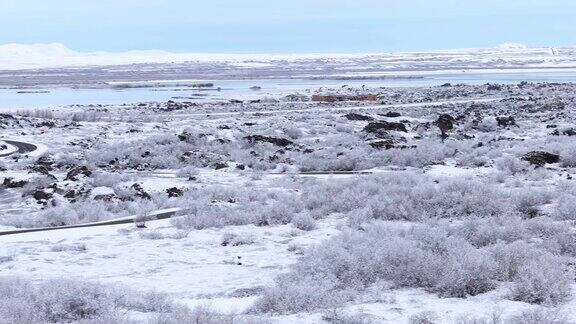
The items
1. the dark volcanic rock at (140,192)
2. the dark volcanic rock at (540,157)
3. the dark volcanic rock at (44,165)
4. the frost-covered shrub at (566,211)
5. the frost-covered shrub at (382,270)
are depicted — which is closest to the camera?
the frost-covered shrub at (382,270)

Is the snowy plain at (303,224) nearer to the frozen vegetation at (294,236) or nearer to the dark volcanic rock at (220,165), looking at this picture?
the frozen vegetation at (294,236)

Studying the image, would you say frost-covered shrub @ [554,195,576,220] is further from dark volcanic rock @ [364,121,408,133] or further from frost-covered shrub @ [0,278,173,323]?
dark volcanic rock @ [364,121,408,133]

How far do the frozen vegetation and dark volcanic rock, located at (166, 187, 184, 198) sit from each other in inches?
2.1

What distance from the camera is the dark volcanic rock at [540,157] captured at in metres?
17.3

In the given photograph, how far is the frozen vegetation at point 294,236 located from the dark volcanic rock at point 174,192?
53 mm

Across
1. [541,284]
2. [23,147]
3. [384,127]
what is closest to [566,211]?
[541,284]

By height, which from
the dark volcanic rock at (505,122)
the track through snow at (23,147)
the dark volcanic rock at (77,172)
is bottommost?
the track through snow at (23,147)

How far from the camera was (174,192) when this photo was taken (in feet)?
49.4

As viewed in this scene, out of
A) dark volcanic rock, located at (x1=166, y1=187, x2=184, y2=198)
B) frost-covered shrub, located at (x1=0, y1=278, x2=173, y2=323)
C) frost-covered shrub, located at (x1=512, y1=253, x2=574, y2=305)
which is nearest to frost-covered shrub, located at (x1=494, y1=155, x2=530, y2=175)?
dark volcanic rock, located at (x1=166, y1=187, x2=184, y2=198)

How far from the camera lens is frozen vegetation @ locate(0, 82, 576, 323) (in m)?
6.69

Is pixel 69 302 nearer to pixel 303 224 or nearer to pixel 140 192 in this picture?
pixel 303 224

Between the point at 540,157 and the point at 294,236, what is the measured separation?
9679mm

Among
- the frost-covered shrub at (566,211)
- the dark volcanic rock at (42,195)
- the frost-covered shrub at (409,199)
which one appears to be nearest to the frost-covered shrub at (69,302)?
the frost-covered shrub at (409,199)

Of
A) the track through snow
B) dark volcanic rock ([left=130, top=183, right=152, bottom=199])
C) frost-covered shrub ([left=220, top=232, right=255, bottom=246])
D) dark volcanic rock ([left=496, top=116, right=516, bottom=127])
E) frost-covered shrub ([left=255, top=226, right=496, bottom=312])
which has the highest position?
frost-covered shrub ([left=255, top=226, right=496, bottom=312])
